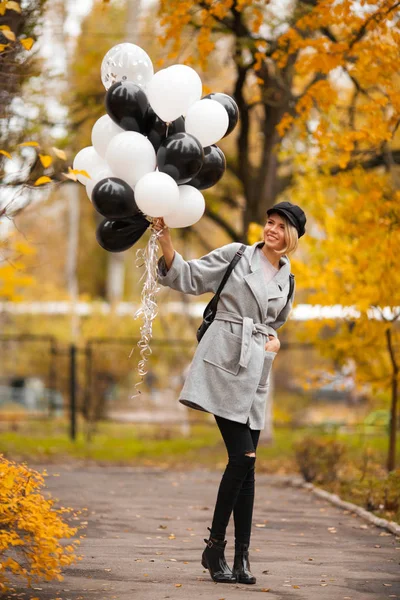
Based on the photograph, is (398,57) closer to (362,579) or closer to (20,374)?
(362,579)

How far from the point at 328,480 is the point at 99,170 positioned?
220 inches

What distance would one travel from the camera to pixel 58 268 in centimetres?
3894

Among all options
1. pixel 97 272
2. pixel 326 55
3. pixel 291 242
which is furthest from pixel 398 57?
pixel 97 272

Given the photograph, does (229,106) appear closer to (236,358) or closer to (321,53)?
(236,358)

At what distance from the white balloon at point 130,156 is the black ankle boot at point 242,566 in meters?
1.92

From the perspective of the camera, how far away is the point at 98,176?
470 cm

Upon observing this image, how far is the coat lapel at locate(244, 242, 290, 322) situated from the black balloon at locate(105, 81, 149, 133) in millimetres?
903

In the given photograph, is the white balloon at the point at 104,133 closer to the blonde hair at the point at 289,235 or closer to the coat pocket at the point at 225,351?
the blonde hair at the point at 289,235

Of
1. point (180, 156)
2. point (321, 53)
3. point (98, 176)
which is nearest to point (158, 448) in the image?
point (321, 53)

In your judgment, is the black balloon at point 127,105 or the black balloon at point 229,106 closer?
the black balloon at point 127,105

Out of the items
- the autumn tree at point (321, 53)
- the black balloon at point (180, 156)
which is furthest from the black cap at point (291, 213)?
the autumn tree at point (321, 53)

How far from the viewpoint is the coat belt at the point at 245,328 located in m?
4.64

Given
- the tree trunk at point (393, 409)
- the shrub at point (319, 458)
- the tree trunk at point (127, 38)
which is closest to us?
the shrub at point (319, 458)

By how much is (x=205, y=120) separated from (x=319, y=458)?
5.74 m
